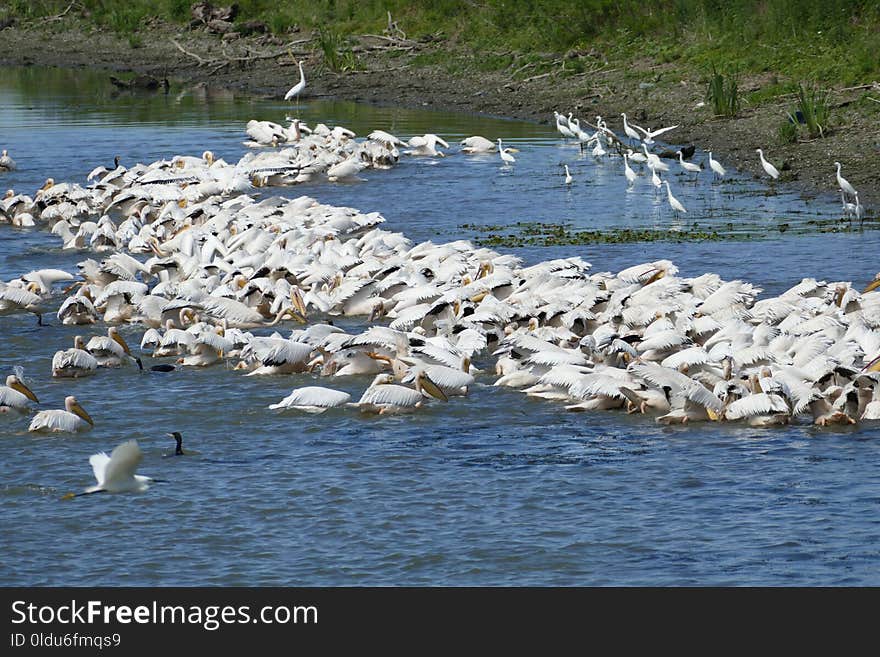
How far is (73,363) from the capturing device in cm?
1164

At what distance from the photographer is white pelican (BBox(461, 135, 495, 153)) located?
1001 inches

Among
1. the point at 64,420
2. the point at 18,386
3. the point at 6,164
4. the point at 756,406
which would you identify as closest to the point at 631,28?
the point at 6,164

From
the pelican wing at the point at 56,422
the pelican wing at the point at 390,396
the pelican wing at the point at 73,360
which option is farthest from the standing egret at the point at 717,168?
the pelican wing at the point at 56,422

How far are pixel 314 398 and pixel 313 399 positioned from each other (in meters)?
0.01

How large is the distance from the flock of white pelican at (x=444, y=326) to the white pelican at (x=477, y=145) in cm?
845

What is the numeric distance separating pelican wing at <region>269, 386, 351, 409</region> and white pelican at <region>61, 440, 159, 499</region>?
230 centimetres

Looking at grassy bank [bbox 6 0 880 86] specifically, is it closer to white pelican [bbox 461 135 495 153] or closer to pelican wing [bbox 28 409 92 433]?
white pelican [bbox 461 135 495 153]

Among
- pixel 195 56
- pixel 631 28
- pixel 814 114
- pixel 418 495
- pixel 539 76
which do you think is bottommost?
pixel 418 495

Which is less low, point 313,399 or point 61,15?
point 61,15

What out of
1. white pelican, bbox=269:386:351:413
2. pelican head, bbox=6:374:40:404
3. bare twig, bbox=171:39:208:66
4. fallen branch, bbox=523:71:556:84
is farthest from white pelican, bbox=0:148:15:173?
bare twig, bbox=171:39:208:66

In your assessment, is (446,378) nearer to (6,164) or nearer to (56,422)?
(56,422)

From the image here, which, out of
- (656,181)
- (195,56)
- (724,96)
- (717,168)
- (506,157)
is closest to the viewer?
(656,181)

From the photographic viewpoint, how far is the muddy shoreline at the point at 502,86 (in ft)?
70.4

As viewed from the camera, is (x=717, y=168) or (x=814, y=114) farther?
(x=814, y=114)
